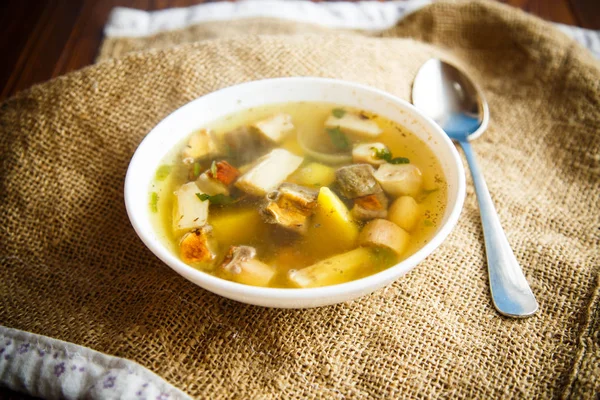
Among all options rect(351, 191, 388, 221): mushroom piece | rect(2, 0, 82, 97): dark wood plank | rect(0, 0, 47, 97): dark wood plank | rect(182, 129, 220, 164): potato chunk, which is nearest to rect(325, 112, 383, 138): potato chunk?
rect(351, 191, 388, 221): mushroom piece

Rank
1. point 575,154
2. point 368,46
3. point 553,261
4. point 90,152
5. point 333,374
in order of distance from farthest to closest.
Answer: point 368,46, point 575,154, point 90,152, point 553,261, point 333,374

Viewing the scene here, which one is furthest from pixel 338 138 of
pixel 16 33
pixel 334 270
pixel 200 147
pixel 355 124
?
pixel 16 33

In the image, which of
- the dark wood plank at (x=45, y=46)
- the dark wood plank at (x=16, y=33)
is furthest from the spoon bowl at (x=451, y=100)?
the dark wood plank at (x=16, y=33)

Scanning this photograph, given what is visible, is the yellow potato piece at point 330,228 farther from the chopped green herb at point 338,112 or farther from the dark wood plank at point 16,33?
the dark wood plank at point 16,33

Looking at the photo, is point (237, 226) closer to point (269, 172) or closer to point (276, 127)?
point (269, 172)

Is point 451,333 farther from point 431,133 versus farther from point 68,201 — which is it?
point 68,201

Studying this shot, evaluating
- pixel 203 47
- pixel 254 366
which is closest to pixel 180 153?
pixel 203 47
